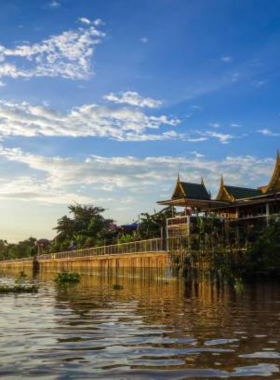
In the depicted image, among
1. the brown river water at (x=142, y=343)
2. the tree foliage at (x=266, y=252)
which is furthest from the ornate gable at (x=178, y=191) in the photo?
the brown river water at (x=142, y=343)

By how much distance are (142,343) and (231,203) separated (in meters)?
26.0

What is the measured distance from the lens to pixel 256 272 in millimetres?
25109

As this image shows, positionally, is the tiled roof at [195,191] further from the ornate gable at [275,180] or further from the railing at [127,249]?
the ornate gable at [275,180]

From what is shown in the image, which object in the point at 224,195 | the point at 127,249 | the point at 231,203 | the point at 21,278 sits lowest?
the point at 21,278

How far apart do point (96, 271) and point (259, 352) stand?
1500 inches

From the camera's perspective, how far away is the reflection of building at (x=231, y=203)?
29.2 metres

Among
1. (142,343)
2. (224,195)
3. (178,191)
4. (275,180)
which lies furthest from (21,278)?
(142,343)

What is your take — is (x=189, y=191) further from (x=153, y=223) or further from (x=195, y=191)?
(x=153, y=223)

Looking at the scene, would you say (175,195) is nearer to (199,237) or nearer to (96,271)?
(199,237)

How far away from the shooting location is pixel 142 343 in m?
7.57

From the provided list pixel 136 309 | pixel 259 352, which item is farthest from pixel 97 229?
pixel 259 352

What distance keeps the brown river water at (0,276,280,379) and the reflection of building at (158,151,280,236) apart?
16713mm

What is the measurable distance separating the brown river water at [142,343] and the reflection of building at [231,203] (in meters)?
16.7

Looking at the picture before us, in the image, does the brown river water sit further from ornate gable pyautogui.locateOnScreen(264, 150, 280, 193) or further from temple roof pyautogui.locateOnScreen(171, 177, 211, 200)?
temple roof pyautogui.locateOnScreen(171, 177, 211, 200)
